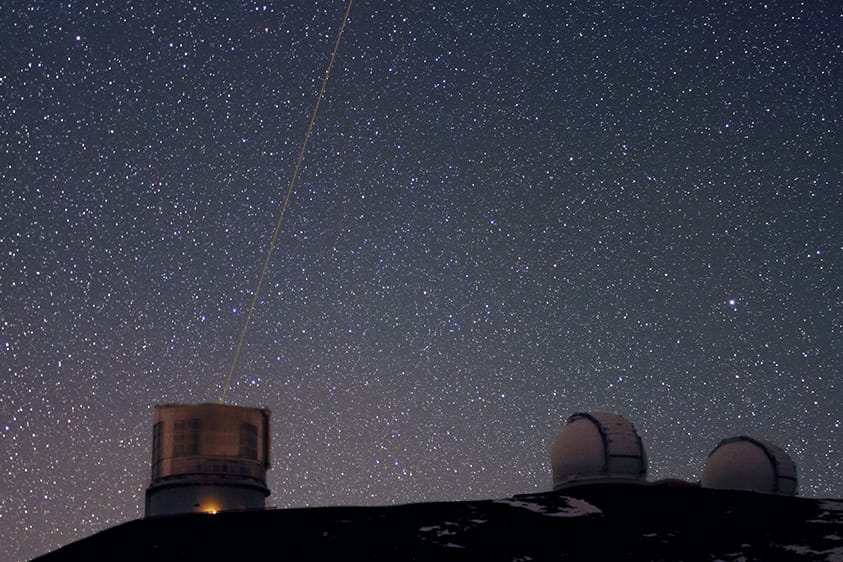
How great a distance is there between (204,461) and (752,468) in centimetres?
1641

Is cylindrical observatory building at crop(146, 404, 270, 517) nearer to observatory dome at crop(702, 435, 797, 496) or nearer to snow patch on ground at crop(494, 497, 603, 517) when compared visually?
observatory dome at crop(702, 435, 797, 496)

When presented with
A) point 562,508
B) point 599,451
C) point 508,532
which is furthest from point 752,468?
point 508,532

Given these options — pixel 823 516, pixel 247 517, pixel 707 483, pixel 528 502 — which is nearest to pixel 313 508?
pixel 247 517

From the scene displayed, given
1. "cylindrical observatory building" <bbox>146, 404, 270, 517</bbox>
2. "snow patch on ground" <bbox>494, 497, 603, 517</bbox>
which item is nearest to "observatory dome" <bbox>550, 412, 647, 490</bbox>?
"cylindrical observatory building" <bbox>146, 404, 270, 517</bbox>

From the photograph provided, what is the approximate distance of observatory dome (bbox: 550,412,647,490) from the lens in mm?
28453

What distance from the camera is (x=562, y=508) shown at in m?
15.4

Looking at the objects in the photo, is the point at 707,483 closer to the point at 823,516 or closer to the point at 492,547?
the point at 823,516

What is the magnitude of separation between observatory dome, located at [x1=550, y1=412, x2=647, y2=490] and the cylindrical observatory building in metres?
10.3

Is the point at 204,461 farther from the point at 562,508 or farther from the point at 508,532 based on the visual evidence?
the point at 508,532

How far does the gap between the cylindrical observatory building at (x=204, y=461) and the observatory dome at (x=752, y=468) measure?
14.3 metres

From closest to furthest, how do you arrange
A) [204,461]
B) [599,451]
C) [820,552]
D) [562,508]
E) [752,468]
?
[820,552], [562,508], [599,451], [752,468], [204,461]

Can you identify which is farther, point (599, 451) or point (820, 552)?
point (599, 451)

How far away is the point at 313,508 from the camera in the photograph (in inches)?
620

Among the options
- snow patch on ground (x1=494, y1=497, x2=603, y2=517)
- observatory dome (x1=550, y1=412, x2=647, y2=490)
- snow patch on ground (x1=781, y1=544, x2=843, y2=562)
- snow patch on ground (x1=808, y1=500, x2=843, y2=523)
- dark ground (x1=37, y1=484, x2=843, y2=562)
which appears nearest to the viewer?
snow patch on ground (x1=781, y1=544, x2=843, y2=562)
